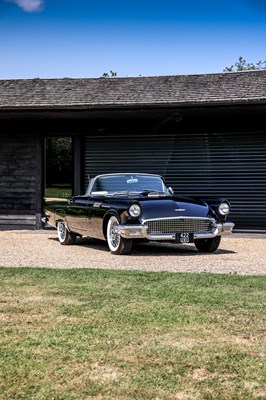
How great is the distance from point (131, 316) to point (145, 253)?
5329 mm

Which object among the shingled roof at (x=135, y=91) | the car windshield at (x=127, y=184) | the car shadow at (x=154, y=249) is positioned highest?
the shingled roof at (x=135, y=91)

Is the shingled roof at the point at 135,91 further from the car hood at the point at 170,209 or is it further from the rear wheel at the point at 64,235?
the car hood at the point at 170,209

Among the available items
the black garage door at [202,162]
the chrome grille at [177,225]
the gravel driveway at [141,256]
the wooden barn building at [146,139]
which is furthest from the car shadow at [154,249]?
the black garage door at [202,162]

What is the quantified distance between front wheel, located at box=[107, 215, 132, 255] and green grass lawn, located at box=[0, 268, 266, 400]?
285 cm

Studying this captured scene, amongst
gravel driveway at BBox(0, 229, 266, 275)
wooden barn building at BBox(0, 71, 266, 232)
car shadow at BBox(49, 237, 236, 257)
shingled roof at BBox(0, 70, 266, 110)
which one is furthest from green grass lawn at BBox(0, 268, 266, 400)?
wooden barn building at BBox(0, 71, 266, 232)

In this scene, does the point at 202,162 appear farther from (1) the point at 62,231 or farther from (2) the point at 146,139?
(1) the point at 62,231

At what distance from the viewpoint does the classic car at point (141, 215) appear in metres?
10.0

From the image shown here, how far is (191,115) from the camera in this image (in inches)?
613

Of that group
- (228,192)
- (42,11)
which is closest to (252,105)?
(228,192)

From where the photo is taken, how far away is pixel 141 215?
10.0 m

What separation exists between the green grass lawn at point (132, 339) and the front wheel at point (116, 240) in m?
2.85

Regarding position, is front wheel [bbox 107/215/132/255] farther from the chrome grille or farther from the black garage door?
the black garage door

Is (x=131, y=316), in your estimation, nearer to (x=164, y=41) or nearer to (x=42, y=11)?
(x=42, y=11)

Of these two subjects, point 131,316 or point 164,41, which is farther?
point 164,41
